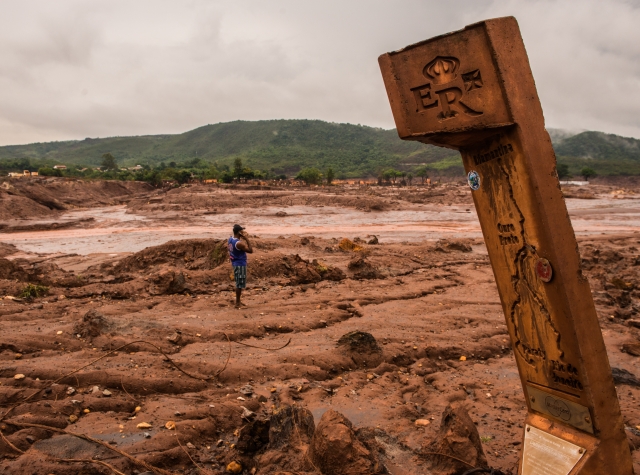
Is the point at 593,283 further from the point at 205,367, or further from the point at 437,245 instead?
the point at 205,367

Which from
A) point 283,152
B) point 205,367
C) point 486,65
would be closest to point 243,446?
point 205,367

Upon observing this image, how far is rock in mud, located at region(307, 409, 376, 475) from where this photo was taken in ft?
9.70

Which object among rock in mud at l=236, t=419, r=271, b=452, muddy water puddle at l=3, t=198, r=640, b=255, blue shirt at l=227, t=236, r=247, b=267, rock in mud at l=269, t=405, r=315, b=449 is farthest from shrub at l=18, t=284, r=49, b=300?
muddy water puddle at l=3, t=198, r=640, b=255

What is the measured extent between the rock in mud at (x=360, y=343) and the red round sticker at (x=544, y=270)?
3.39 m

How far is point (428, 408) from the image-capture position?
438 cm

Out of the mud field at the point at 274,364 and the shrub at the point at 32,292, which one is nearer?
the mud field at the point at 274,364

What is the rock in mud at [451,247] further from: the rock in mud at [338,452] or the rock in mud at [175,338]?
the rock in mud at [338,452]

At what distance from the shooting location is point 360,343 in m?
5.53

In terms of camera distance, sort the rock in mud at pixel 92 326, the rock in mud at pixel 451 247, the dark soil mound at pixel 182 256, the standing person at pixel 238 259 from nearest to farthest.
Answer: the rock in mud at pixel 92 326 → the standing person at pixel 238 259 → the dark soil mound at pixel 182 256 → the rock in mud at pixel 451 247

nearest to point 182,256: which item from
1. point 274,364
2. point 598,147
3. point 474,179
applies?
point 274,364

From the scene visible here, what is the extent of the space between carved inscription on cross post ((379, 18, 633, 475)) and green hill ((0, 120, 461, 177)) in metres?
92.0

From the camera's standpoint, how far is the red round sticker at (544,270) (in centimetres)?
231

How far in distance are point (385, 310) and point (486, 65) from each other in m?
5.97

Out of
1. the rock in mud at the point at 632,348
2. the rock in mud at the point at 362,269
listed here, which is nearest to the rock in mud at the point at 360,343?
the rock in mud at the point at 632,348
